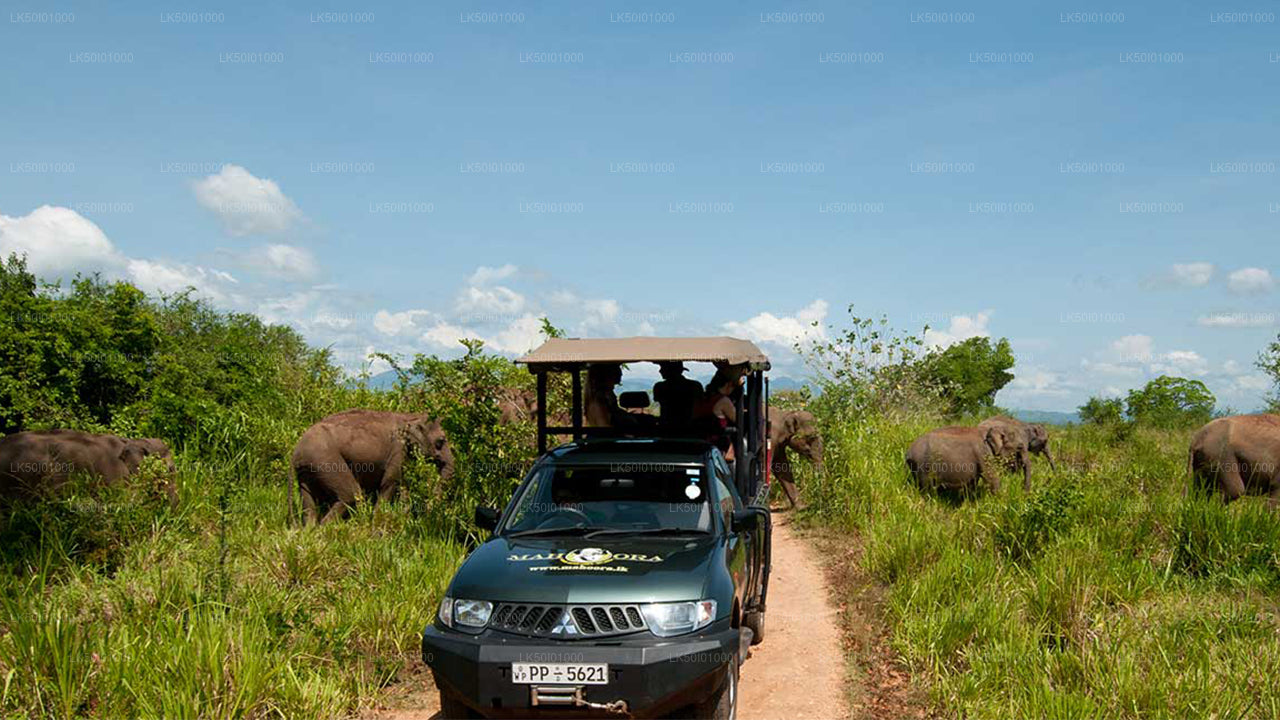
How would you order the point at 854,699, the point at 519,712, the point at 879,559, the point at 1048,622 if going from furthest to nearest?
Answer: 1. the point at 879,559
2. the point at 1048,622
3. the point at 854,699
4. the point at 519,712

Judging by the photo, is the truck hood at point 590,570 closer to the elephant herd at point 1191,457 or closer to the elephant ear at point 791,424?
the elephant herd at point 1191,457

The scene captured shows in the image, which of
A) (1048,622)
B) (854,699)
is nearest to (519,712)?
(854,699)

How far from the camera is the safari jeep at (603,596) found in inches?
184

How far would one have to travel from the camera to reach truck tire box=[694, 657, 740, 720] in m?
4.97

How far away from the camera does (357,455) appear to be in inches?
441

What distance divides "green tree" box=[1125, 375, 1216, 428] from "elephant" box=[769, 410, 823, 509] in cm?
1411

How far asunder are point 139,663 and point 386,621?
196 cm

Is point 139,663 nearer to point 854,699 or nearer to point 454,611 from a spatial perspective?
point 454,611

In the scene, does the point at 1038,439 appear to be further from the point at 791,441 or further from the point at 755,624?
the point at 755,624

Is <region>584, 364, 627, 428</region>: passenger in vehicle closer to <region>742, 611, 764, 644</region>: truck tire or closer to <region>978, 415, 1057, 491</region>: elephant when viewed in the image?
<region>742, 611, 764, 644</region>: truck tire

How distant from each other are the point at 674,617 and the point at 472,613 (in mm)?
Result: 1130

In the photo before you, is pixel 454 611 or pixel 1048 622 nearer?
pixel 454 611

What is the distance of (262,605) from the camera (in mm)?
6586

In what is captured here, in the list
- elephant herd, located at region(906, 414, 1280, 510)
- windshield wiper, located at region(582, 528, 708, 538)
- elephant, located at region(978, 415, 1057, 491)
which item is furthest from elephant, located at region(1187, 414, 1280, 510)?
windshield wiper, located at region(582, 528, 708, 538)
